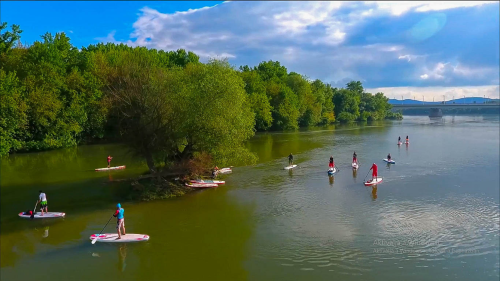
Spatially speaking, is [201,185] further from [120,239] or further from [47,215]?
[120,239]

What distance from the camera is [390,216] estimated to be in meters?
22.6

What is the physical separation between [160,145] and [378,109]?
138m

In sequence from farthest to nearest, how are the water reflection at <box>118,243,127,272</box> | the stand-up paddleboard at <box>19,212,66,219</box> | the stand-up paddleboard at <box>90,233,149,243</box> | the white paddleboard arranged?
the white paddleboard < the stand-up paddleboard at <box>19,212,66,219</box> < the stand-up paddleboard at <box>90,233,149,243</box> < the water reflection at <box>118,243,127,272</box>

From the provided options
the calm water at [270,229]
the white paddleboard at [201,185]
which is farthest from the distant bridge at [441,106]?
the white paddleboard at [201,185]

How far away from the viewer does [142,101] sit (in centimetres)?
2759

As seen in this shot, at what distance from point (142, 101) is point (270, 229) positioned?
14.4 metres

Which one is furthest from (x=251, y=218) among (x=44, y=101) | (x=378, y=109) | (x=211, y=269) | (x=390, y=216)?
(x=378, y=109)

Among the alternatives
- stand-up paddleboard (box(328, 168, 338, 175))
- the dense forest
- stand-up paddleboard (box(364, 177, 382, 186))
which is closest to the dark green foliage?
the dense forest

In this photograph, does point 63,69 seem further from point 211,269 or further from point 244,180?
point 211,269

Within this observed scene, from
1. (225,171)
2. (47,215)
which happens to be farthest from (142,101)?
(225,171)

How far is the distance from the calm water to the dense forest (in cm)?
479

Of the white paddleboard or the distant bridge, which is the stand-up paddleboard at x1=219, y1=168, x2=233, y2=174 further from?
the distant bridge

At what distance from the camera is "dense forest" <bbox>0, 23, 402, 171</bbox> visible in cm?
2711

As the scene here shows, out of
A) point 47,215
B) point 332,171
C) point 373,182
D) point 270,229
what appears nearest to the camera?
point 270,229
